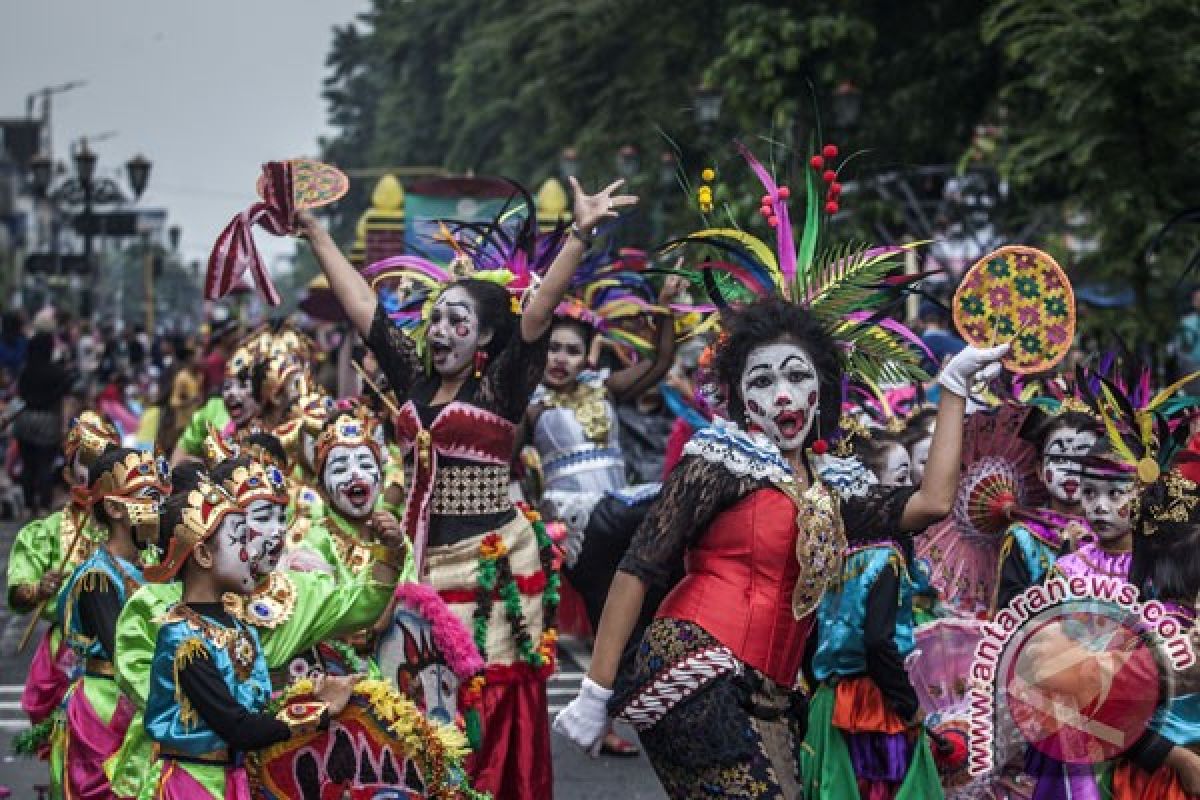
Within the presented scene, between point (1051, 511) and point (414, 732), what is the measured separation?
292cm

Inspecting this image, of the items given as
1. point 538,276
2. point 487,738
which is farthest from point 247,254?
point 487,738

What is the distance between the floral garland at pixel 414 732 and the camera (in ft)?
20.4

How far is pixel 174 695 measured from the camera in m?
6.11

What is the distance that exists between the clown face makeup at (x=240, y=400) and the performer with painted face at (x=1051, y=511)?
516 cm

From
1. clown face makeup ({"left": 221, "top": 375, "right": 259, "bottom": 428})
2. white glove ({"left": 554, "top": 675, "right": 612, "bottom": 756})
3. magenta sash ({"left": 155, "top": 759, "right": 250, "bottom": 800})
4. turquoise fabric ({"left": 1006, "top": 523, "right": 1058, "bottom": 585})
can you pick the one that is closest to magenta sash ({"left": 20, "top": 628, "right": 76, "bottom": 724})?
magenta sash ({"left": 155, "top": 759, "right": 250, "bottom": 800})

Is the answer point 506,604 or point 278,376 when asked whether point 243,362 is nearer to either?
point 278,376

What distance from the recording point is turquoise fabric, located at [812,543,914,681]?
6746mm

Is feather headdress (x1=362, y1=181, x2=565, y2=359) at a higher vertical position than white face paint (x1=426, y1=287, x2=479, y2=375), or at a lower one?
higher

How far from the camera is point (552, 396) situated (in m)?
11.9

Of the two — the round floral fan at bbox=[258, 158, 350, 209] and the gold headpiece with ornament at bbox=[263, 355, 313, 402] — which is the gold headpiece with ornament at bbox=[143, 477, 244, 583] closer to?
the round floral fan at bbox=[258, 158, 350, 209]

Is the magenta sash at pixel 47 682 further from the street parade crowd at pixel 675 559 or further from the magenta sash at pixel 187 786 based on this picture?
the magenta sash at pixel 187 786

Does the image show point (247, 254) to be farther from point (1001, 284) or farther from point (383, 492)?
point (1001, 284)

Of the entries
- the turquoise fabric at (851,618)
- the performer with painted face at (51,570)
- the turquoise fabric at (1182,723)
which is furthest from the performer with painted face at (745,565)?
the performer with painted face at (51,570)

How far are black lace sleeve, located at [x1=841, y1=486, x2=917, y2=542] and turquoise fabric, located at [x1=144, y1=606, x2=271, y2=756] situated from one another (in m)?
1.80
